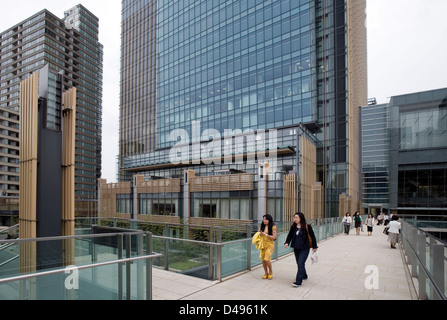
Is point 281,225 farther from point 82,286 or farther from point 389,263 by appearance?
point 82,286

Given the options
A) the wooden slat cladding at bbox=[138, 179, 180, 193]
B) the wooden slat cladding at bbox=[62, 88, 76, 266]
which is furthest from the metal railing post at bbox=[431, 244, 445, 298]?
the wooden slat cladding at bbox=[138, 179, 180, 193]

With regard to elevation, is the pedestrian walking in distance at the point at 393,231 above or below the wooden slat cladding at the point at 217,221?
above

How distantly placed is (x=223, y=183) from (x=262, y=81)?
21.9 m

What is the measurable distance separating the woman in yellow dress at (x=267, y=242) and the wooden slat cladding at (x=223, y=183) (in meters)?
19.9

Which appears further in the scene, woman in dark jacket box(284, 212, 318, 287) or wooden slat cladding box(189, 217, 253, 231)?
wooden slat cladding box(189, 217, 253, 231)

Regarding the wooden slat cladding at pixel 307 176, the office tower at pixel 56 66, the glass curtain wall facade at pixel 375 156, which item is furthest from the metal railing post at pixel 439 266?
the office tower at pixel 56 66

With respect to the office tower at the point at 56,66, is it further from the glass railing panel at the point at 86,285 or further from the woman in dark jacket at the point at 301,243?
the woman in dark jacket at the point at 301,243

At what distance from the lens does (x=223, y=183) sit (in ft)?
96.0

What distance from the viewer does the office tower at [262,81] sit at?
41906 mm

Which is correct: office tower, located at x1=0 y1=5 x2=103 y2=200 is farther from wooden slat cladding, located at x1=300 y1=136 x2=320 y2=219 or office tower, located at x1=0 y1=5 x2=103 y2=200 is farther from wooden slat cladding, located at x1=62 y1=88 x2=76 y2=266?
wooden slat cladding, located at x1=62 y1=88 x2=76 y2=266

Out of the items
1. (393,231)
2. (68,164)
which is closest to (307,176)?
(393,231)

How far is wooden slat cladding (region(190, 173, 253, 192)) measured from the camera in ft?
90.5

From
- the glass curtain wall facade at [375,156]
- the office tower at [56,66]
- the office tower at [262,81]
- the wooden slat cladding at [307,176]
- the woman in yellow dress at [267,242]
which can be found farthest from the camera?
the office tower at [56,66]

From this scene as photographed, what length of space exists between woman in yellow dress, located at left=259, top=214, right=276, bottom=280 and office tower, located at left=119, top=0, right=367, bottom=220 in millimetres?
25367
